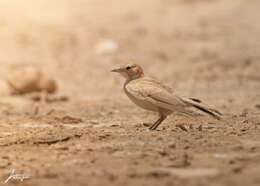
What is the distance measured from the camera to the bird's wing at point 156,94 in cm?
754

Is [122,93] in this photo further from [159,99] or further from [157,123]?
[159,99]

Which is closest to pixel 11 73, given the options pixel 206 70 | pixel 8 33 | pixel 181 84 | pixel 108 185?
pixel 181 84

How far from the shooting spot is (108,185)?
5.27m

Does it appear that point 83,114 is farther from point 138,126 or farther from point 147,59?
point 147,59

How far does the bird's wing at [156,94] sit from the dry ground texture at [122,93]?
0.92 feet

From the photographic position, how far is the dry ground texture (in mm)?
5891

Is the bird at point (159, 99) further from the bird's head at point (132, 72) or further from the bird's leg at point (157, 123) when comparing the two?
the bird's head at point (132, 72)

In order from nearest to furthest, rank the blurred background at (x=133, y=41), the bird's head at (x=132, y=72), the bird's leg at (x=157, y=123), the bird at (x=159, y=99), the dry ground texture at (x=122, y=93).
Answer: the dry ground texture at (x=122, y=93)
the bird at (x=159, y=99)
the bird's leg at (x=157, y=123)
the bird's head at (x=132, y=72)
the blurred background at (x=133, y=41)

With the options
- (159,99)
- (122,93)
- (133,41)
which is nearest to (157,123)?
(159,99)

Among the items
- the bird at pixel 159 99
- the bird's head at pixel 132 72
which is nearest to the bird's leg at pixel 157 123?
the bird at pixel 159 99

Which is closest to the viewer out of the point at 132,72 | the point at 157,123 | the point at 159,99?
the point at 159,99

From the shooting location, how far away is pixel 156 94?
7.64 metres

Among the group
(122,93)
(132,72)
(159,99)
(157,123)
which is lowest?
(122,93)

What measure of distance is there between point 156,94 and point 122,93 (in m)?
6.52
